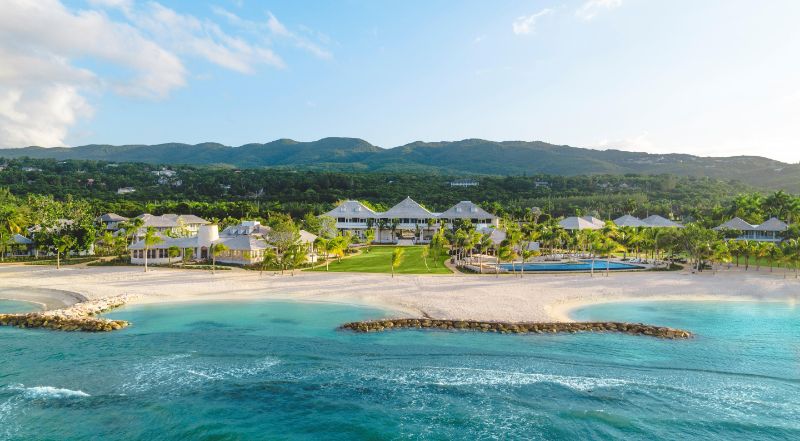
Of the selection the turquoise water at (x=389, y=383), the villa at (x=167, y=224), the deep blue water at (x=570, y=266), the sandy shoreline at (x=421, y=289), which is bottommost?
the turquoise water at (x=389, y=383)

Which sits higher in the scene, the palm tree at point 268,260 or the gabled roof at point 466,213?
the gabled roof at point 466,213

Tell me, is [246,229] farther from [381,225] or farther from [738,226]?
[738,226]

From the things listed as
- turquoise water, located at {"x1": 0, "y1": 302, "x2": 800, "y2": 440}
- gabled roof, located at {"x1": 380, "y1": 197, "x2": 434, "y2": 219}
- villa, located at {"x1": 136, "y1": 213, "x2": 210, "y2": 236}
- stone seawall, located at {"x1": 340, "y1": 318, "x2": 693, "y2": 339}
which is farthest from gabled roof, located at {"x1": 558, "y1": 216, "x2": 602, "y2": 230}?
villa, located at {"x1": 136, "y1": 213, "x2": 210, "y2": 236}

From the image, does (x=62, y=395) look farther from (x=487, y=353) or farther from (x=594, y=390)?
(x=594, y=390)

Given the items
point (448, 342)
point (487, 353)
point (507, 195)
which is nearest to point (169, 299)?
point (448, 342)

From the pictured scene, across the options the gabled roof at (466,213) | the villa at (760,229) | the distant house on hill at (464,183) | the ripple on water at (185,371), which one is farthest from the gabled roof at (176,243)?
the distant house on hill at (464,183)

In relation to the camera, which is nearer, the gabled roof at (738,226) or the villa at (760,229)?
the villa at (760,229)

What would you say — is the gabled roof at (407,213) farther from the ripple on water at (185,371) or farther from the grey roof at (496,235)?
the ripple on water at (185,371)

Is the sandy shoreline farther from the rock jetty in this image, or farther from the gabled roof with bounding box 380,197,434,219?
the gabled roof with bounding box 380,197,434,219
